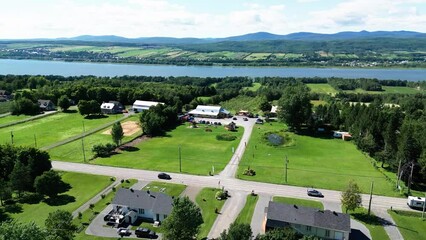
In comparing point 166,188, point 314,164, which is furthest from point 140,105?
point 314,164

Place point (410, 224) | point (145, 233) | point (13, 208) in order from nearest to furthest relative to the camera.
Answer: point (145, 233), point (410, 224), point (13, 208)

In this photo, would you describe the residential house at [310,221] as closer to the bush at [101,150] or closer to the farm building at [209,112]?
the bush at [101,150]

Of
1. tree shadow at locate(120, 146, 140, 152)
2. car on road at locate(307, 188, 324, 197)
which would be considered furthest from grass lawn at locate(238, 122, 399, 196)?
tree shadow at locate(120, 146, 140, 152)

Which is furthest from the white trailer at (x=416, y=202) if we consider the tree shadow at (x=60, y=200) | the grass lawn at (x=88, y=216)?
the tree shadow at (x=60, y=200)

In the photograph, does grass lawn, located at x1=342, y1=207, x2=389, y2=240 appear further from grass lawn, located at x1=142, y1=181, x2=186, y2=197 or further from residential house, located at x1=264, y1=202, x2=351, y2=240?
grass lawn, located at x1=142, y1=181, x2=186, y2=197

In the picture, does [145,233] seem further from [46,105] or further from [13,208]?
[46,105]

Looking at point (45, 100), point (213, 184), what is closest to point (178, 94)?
point (45, 100)
